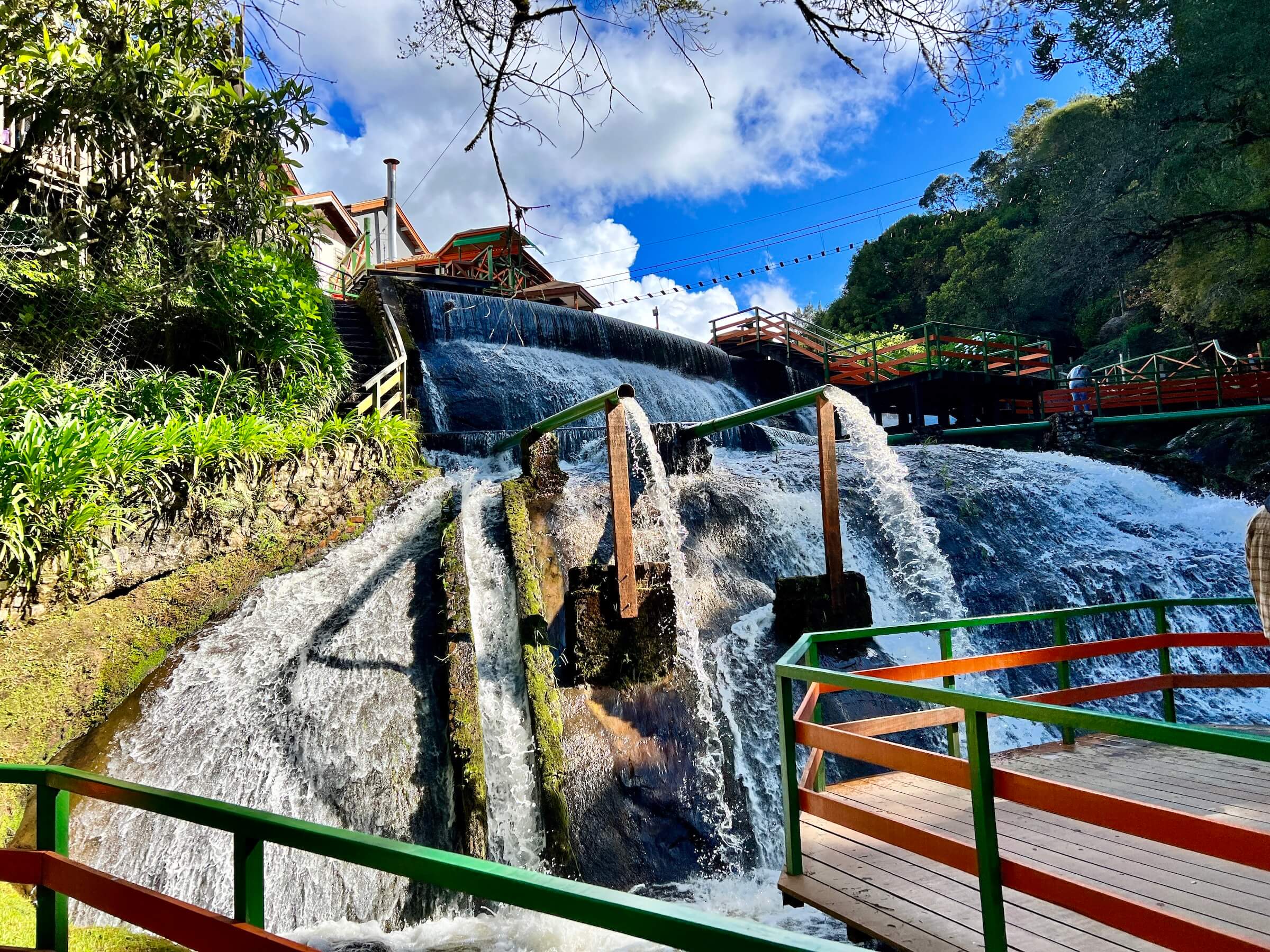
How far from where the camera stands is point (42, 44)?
8133 mm

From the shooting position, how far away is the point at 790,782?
10.9 ft

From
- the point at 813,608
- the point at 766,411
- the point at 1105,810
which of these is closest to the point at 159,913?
the point at 1105,810

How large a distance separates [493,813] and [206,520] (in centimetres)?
445

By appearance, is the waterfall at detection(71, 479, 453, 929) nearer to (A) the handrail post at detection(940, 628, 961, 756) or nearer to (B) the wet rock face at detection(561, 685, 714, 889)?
(B) the wet rock face at detection(561, 685, 714, 889)

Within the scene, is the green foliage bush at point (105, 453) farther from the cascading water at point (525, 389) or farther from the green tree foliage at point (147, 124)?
the cascading water at point (525, 389)

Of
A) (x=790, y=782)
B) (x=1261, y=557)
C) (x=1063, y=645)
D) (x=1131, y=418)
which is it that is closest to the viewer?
(x=1261, y=557)

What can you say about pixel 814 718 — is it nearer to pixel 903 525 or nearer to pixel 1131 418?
pixel 903 525

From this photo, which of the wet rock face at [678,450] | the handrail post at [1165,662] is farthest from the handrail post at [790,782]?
the wet rock face at [678,450]

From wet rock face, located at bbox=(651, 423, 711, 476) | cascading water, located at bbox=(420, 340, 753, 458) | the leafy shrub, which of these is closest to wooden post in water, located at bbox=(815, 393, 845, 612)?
wet rock face, located at bbox=(651, 423, 711, 476)

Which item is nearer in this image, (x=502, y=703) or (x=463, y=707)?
(x=463, y=707)

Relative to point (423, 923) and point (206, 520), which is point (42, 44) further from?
point (423, 923)

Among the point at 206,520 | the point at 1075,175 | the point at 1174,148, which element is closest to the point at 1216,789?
the point at 206,520

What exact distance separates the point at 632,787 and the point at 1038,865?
3.31 meters

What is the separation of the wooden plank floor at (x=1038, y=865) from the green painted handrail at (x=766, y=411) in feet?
12.3
